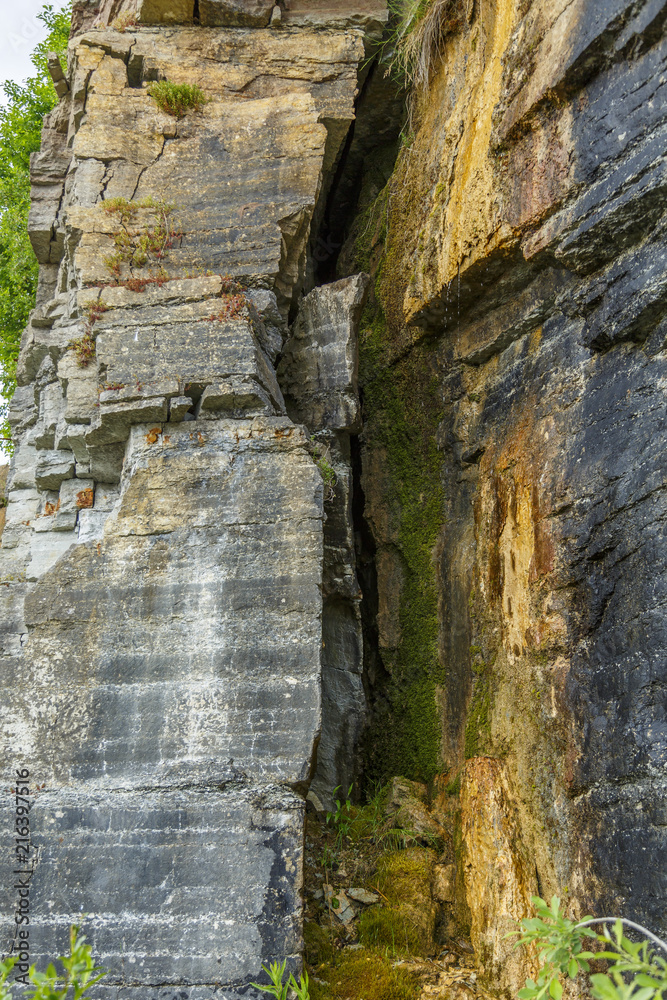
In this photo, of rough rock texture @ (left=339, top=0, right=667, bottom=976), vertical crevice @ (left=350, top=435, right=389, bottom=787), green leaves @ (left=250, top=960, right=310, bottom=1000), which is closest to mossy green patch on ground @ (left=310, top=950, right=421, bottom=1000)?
green leaves @ (left=250, top=960, right=310, bottom=1000)

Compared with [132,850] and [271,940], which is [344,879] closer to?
[271,940]

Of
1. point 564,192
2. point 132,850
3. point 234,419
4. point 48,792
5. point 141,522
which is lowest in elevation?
point 132,850

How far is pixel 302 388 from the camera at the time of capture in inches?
231

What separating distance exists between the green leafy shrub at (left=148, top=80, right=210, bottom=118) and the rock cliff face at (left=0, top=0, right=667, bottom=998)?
71 mm

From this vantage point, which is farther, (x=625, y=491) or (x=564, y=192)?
(x=564, y=192)

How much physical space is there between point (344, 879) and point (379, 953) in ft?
1.74

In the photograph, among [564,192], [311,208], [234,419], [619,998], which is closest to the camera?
[619,998]

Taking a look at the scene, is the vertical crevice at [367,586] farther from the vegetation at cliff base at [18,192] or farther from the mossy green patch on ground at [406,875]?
the vegetation at cliff base at [18,192]

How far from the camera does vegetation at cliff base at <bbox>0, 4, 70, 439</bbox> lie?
1078 cm

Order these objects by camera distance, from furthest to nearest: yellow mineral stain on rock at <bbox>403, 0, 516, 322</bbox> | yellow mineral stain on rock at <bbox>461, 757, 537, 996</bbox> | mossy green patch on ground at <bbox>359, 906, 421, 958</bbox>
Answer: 1. yellow mineral stain on rock at <bbox>403, 0, 516, 322</bbox>
2. mossy green patch on ground at <bbox>359, 906, 421, 958</bbox>
3. yellow mineral stain on rock at <bbox>461, 757, 537, 996</bbox>

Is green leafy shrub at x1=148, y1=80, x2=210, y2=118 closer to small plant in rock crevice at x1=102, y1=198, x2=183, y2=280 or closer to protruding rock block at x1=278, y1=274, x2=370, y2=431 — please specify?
small plant in rock crevice at x1=102, y1=198, x2=183, y2=280

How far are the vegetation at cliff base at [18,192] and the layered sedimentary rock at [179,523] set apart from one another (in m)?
4.49

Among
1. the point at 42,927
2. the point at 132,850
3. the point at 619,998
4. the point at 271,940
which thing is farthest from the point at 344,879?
the point at 619,998

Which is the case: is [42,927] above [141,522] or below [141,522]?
below
